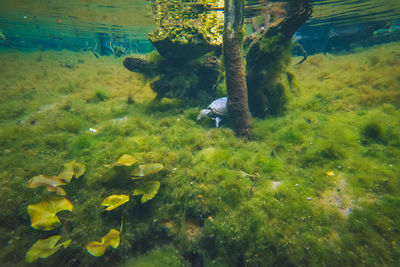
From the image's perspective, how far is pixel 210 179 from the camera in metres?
4.36

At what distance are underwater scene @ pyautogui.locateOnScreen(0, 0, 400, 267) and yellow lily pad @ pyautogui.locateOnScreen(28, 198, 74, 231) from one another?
0.02 metres

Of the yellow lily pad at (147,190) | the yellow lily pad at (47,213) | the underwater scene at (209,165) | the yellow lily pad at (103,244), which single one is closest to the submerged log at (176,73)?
the underwater scene at (209,165)

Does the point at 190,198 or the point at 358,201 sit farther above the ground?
the point at 358,201

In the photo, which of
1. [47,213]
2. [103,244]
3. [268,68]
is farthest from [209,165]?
[268,68]

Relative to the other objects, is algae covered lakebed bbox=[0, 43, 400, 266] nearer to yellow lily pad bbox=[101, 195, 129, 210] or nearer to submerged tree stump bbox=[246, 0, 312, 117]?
yellow lily pad bbox=[101, 195, 129, 210]

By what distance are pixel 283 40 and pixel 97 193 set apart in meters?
8.29

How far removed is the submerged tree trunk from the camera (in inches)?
224

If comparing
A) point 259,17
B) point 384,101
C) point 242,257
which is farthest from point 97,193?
point 259,17

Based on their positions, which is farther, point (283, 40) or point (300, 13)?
point (283, 40)

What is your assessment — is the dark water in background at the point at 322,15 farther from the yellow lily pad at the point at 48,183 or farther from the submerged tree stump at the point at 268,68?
the yellow lily pad at the point at 48,183

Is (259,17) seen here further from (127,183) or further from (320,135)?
(127,183)

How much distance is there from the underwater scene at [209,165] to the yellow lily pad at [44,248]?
0.02 m

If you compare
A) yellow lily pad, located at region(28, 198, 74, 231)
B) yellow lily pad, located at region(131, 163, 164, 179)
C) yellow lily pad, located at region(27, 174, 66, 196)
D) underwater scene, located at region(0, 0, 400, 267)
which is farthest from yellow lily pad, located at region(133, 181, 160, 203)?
yellow lily pad, located at region(27, 174, 66, 196)

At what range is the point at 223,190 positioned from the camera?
4.05 m
